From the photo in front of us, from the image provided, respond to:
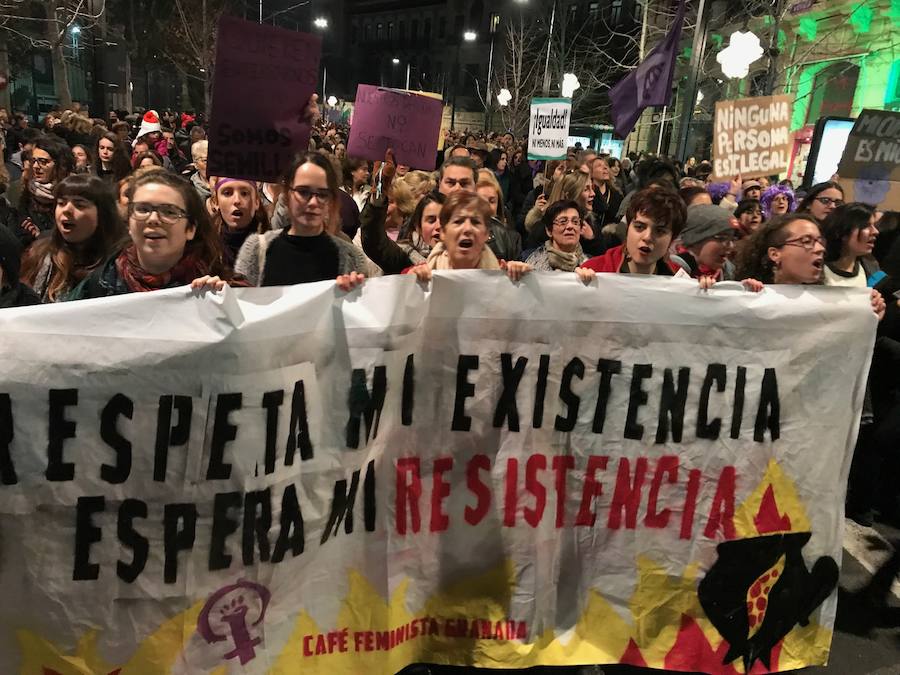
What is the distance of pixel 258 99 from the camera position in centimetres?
307

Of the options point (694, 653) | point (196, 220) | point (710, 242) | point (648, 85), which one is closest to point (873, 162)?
point (710, 242)

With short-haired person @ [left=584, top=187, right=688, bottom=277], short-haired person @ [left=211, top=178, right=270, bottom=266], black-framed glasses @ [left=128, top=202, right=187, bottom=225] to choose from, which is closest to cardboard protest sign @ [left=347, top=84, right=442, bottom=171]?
Result: short-haired person @ [left=211, top=178, right=270, bottom=266]

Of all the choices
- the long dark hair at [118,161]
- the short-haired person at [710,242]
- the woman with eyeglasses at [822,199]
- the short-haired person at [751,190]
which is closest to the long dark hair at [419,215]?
the short-haired person at [710,242]

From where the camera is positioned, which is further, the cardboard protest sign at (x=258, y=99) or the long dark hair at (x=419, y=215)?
the long dark hair at (x=419, y=215)

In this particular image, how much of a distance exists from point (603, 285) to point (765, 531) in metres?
1.09

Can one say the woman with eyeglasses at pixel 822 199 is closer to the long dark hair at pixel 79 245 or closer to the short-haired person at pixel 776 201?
the short-haired person at pixel 776 201

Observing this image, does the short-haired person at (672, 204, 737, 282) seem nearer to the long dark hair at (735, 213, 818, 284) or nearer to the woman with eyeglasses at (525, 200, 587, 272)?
the woman with eyeglasses at (525, 200, 587, 272)

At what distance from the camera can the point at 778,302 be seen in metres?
2.44

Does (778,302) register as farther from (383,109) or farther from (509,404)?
(383,109)

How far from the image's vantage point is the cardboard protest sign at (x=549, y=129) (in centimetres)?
953

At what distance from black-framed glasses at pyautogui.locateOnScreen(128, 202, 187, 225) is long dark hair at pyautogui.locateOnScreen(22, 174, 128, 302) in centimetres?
87

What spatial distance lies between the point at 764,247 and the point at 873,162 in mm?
3300

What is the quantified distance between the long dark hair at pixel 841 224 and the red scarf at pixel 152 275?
3.19 m

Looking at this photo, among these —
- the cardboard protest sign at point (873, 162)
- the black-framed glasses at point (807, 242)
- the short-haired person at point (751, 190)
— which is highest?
the cardboard protest sign at point (873, 162)
